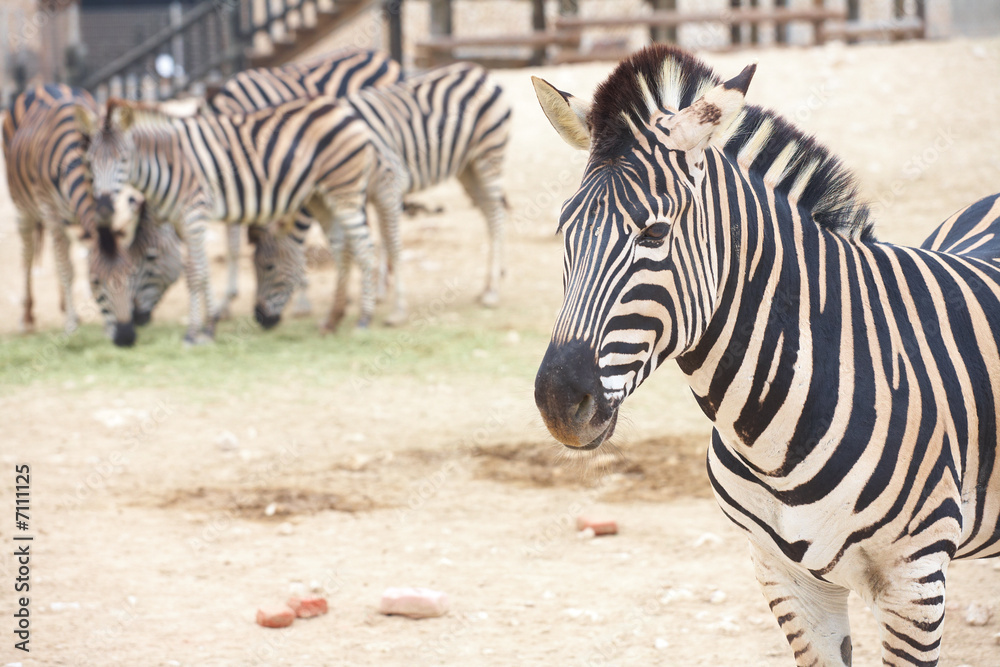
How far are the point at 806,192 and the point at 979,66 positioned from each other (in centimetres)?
1287

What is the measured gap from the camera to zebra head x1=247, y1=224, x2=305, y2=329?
8961mm

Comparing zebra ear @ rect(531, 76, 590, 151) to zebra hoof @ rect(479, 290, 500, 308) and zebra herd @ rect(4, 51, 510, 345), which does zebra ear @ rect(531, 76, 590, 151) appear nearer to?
zebra herd @ rect(4, 51, 510, 345)

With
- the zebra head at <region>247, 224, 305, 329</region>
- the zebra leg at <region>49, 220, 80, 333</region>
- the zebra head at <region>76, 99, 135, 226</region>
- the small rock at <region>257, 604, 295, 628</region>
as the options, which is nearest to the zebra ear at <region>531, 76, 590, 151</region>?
the small rock at <region>257, 604, 295, 628</region>

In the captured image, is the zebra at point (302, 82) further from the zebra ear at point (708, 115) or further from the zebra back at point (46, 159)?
the zebra ear at point (708, 115)

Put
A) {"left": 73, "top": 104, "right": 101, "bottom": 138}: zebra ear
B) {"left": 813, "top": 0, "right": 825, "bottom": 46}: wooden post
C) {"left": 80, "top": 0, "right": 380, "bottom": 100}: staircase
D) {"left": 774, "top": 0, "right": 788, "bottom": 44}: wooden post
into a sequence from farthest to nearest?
{"left": 774, "top": 0, "right": 788, "bottom": 44}: wooden post
{"left": 813, "top": 0, "right": 825, "bottom": 46}: wooden post
{"left": 80, "top": 0, "right": 380, "bottom": 100}: staircase
{"left": 73, "top": 104, "right": 101, "bottom": 138}: zebra ear

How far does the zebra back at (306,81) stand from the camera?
10422 mm

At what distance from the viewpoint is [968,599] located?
12.2 feet

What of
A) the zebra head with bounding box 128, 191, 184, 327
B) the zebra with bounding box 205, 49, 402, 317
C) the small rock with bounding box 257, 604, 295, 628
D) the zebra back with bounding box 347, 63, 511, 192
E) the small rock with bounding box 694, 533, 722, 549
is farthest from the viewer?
the zebra with bounding box 205, 49, 402, 317

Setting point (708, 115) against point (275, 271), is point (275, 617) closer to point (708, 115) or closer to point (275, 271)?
point (708, 115)

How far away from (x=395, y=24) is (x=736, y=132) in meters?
13.8

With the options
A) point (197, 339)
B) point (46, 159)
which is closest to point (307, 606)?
point (197, 339)

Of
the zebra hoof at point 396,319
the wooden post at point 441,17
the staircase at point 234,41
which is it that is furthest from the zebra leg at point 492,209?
the staircase at point 234,41

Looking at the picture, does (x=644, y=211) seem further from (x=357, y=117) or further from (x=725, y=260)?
(x=357, y=117)

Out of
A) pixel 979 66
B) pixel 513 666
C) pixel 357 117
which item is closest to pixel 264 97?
pixel 357 117
